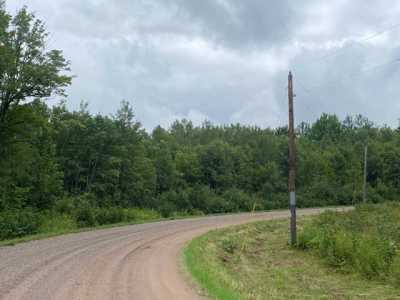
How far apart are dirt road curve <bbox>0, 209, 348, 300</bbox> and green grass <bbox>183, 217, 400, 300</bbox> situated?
77 cm

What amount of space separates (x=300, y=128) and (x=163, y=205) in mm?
88657

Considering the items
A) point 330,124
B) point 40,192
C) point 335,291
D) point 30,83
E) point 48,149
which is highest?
point 330,124

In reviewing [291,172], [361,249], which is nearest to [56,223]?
[291,172]

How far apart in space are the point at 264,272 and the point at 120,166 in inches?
1166

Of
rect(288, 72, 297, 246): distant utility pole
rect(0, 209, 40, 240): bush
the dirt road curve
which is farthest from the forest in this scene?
rect(288, 72, 297, 246): distant utility pole

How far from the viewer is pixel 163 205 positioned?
48.2 meters

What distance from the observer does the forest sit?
2939cm

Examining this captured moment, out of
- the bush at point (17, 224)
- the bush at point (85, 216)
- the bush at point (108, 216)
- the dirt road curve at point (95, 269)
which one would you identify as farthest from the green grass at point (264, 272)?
the bush at point (17, 224)

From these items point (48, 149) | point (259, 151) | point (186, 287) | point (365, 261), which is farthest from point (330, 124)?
point (186, 287)

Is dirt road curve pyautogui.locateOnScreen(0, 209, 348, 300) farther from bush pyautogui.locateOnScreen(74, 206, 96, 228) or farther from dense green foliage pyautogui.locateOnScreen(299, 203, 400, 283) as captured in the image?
bush pyautogui.locateOnScreen(74, 206, 96, 228)

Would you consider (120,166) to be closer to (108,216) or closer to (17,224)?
(108,216)

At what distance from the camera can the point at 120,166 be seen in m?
46.4

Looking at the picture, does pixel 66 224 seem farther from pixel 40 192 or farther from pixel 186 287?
pixel 186 287

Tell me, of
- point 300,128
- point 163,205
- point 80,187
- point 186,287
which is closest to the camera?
point 186,287
